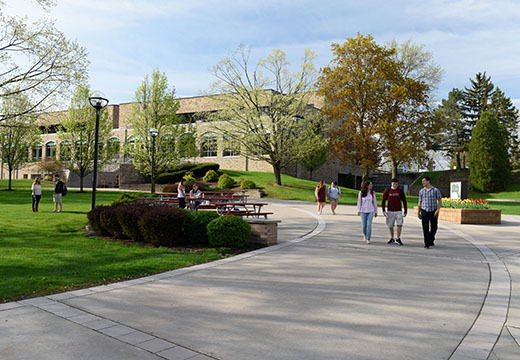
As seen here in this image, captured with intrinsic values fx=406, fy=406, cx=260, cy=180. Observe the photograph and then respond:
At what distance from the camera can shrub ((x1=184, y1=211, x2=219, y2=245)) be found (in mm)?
10000

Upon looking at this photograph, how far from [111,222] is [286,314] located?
750 cm

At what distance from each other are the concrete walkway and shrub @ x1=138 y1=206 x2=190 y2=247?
2297 millimetres

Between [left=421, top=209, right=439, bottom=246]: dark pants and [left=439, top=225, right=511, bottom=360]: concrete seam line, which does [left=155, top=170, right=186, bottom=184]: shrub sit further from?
[left=439, top=225, right=511, bottom=360]: concrete seam line

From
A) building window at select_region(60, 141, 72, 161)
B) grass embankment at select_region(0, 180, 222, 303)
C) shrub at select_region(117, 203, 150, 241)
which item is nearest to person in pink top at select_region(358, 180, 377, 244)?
grass embankment at select_region(0, 180, 222, 303)

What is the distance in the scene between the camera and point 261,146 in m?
32.3

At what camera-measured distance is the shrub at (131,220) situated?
1044 centimetres

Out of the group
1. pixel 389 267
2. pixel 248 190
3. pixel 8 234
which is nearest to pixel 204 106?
pixel 248 190

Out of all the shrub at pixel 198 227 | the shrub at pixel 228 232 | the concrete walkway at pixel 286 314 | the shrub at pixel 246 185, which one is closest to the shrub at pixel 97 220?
the shrub at pixel 198 227

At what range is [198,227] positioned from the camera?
32.8 feet

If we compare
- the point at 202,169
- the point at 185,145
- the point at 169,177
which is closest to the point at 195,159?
the point at 202,169

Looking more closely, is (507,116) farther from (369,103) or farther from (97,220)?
(97,220)

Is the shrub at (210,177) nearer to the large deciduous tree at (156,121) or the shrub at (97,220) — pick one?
the large deciduous tree at (156,121)

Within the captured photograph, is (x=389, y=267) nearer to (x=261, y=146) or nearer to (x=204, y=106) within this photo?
(x=261, y=146)

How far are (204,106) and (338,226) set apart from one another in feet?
135
